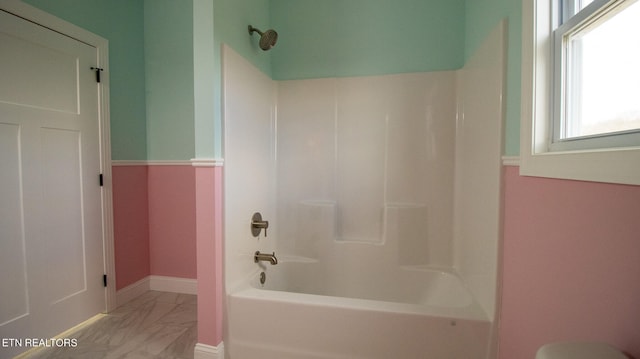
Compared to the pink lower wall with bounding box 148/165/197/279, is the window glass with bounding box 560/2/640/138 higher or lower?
higher

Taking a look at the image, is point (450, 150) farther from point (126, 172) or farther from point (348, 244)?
point (126, 172)

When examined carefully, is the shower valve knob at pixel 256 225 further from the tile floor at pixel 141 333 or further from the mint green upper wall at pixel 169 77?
the mint green upper wall at pixel 169 77

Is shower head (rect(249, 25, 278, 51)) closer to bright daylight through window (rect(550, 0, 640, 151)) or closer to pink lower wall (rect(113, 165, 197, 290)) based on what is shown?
pink lower wall (rect(113, 165, 197, 290))

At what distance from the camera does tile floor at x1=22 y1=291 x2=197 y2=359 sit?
4.47 feet

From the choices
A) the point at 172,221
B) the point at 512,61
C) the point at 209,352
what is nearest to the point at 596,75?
the point at 512,61

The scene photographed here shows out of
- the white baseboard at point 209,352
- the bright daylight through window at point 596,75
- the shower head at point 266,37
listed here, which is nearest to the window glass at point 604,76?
the bright daylight through window at point 596,75

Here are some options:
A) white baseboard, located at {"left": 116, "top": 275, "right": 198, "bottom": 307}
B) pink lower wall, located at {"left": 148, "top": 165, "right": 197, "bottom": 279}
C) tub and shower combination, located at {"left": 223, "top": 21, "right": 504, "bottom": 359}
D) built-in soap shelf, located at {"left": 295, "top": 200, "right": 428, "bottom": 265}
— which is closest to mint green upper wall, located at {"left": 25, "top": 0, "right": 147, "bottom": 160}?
pink lower wall, located at {"left": 148, "top": 165, "right": 197, "bottom": 279}

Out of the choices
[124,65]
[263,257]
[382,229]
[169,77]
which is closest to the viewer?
[263,257]

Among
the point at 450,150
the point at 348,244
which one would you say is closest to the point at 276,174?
the point at 348,244

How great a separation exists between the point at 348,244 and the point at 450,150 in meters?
0.98

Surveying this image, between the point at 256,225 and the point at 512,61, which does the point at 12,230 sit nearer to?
the point at 256,225

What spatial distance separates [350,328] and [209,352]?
78 centimetres

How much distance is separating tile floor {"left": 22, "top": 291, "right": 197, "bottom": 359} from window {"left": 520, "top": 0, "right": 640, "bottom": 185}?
6.22ft

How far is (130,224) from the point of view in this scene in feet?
6.48
